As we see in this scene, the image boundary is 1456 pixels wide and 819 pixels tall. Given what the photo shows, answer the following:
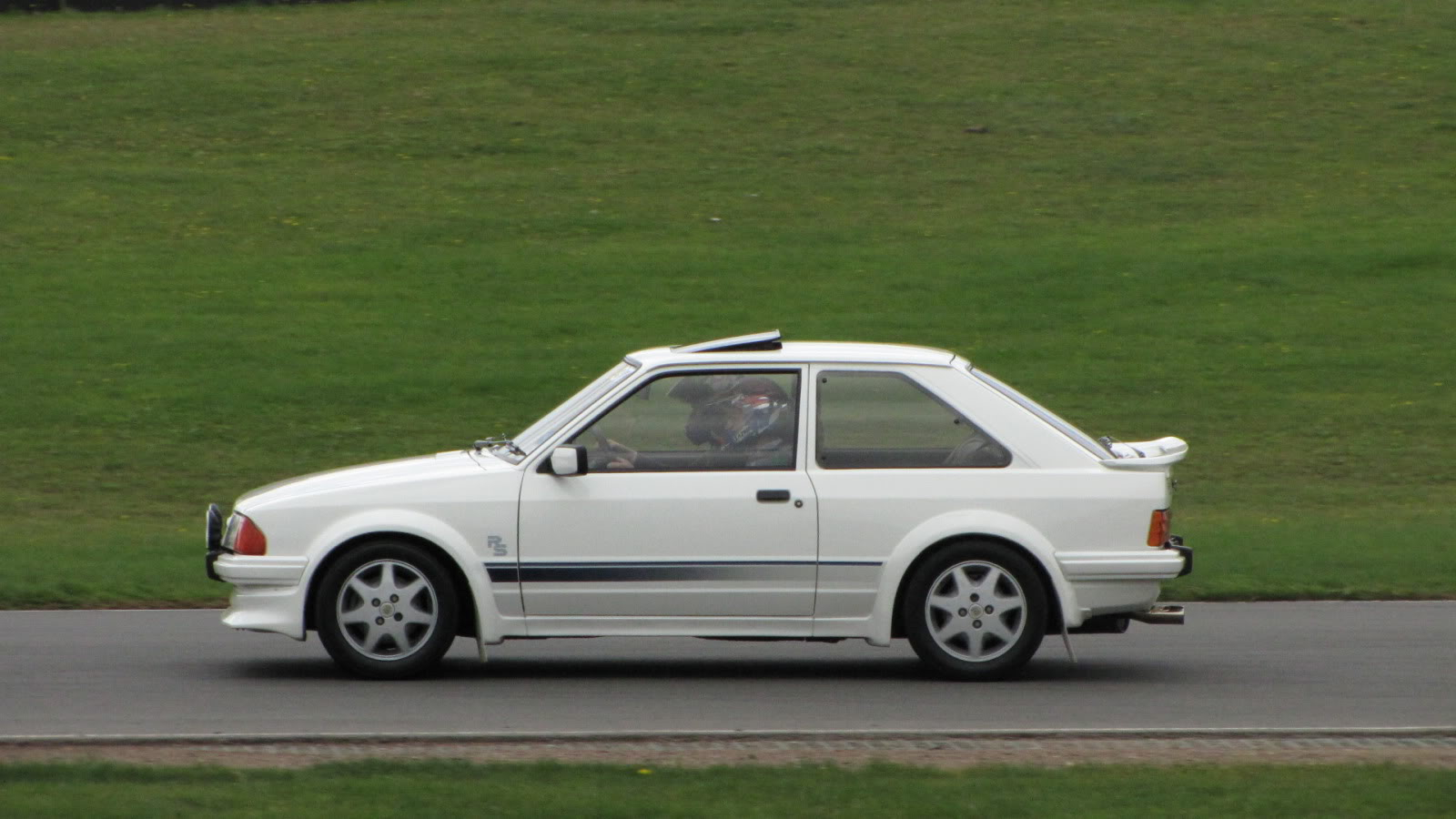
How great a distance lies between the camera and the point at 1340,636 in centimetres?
1051

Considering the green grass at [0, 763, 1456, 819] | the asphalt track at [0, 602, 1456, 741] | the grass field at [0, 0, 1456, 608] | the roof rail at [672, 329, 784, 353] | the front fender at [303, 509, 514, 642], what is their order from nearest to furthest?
the green grass at [0, 763, 1456, 819] → the asphalt track at [0, 602, 1456, 741] → the front fender at [303, 509, 514, 642] → the roof rail at [672, 329, 784, 353] → the grass field at [0, 0, 1456, 608]

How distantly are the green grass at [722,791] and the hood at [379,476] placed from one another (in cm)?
237

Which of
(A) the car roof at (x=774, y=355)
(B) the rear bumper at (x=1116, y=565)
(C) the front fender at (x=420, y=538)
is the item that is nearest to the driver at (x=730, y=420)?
(A) the car roof at (x=774, y=355)

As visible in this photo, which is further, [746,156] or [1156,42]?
[1156,42]

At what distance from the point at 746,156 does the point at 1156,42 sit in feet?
32.4

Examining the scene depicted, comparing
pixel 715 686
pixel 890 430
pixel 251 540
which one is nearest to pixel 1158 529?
pixel 890 430

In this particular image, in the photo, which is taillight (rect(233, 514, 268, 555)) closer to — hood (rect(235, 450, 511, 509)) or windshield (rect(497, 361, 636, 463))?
hood (rect(235, 450, 511, 509))

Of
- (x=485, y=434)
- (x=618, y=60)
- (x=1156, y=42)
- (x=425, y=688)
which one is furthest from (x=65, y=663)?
(x=1156, y=42)

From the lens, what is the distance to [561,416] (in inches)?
367

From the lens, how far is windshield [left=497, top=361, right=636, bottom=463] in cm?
920

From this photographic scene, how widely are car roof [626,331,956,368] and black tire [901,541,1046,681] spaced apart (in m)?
0.95

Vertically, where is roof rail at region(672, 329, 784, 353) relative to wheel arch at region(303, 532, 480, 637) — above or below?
above

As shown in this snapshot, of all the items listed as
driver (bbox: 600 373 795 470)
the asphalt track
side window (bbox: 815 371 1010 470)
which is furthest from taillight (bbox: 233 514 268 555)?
side window (bbox: 815 371 1010 470)

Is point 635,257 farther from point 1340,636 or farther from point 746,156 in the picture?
point 1340,636
